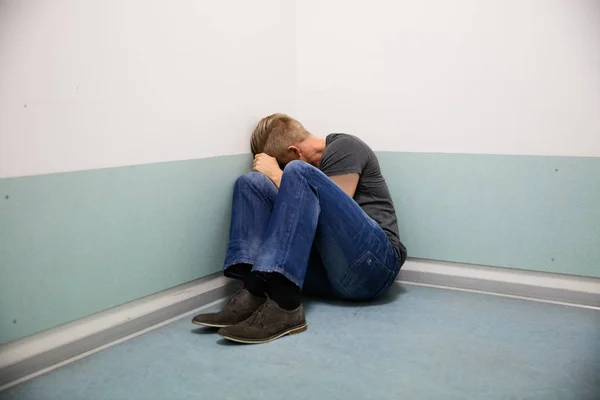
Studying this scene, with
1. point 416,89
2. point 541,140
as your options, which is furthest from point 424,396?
point 416,89

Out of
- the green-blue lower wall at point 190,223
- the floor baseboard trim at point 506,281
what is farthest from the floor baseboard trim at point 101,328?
the floor baseboard trim at point 506,281

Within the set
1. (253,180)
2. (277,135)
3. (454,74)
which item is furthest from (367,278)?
(454,74)

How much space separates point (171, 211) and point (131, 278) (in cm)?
30

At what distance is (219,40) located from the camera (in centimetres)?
248

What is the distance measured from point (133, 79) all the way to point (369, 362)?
1247 mm

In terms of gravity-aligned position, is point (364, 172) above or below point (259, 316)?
above

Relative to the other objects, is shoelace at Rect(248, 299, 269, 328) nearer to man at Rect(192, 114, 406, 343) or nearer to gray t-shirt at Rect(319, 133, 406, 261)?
man at Rect(192, 114, 406, 343)

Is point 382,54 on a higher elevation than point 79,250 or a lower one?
higher

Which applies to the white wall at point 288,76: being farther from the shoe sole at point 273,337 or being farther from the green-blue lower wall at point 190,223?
the shoe sole at point 273,337

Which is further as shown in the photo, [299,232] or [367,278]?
[367,278]

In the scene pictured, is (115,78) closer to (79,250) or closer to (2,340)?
(79,250)

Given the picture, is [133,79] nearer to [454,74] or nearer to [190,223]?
[190,223]

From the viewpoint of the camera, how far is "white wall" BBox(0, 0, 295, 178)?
5.74ft

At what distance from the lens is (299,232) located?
2.13m
